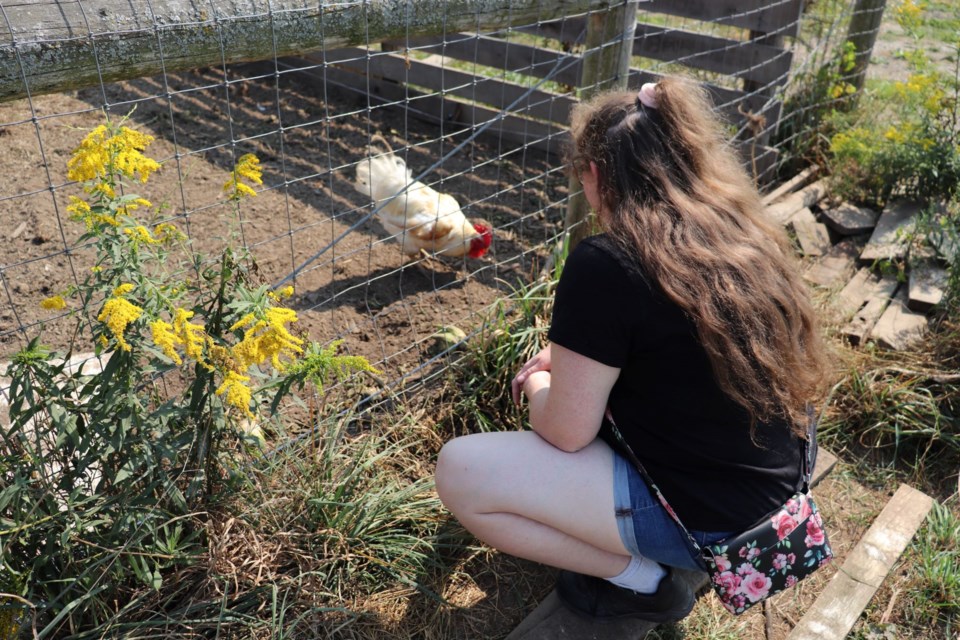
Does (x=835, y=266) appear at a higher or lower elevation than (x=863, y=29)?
lower

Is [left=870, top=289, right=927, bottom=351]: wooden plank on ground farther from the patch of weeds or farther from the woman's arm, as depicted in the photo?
the woman's arm

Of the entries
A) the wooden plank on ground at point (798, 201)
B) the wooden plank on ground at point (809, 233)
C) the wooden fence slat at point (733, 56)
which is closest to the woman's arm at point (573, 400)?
the wooden plank on ground at point (809, 233)

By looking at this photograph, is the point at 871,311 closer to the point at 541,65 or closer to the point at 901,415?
the point at 901,415

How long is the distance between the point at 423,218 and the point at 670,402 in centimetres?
208

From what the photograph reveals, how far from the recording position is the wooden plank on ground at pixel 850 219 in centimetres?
452

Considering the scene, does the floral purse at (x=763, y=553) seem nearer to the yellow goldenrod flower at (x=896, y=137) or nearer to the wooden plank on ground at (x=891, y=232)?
the wooden plank on ground at (x=891, y=232)

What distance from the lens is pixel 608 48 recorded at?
3.36m

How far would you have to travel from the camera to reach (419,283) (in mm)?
4070

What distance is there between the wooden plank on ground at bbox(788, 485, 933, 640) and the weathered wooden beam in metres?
2.19

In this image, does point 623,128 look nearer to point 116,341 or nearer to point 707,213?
point 707,213

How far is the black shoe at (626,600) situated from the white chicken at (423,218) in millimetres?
1919

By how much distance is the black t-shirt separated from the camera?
192cm

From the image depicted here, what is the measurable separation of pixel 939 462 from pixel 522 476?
193 cm

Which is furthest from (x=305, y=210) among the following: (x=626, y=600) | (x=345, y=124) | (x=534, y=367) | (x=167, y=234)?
(x=626, y=600)
